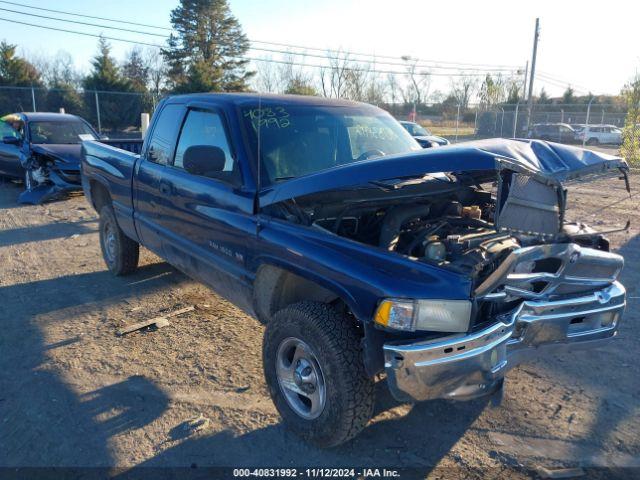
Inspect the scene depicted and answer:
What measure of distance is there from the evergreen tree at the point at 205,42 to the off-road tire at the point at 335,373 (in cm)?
3415

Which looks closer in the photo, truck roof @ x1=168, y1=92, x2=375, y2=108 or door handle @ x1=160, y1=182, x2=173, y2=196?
truck roof @ x1=168, y1=92, x2=375, y2=108

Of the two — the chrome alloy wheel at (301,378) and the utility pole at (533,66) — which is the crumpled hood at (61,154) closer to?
the chrome alloy wheel at (301,378)

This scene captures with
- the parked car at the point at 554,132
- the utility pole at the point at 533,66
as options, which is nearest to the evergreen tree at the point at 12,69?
the utility pole at the point at 533,66

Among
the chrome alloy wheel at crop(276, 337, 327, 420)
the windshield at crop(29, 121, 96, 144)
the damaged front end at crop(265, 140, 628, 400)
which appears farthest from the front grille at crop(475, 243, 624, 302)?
the windshield at crop(29, 121, 96, 144)

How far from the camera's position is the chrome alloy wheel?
2863 mm

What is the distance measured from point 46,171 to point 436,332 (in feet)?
33.1

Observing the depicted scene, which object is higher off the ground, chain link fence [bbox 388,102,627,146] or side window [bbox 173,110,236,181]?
chain link fence [bbox 388,102,627,146]

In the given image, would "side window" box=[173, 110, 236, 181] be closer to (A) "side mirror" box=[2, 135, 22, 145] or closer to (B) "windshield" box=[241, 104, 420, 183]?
(B) "windshield" box=[241, 104, 420, 183]

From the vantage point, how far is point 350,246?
9.11 ft

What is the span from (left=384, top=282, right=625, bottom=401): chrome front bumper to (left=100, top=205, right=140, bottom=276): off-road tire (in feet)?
13.3

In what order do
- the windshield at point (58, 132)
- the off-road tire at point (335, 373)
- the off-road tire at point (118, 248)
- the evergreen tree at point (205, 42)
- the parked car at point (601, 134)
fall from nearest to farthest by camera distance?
the off-road tire at point (335, 373), the off-road tire at point (118, 248), the windshield at point (58, 132), the parked car at point (601, 134), the evergreen tree at point (205, 42)

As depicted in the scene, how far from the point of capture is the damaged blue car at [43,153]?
10219 mm

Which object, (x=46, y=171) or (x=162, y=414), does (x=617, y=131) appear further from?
(x=162, y=414)

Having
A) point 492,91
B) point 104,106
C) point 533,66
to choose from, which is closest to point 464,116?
point 492,91
